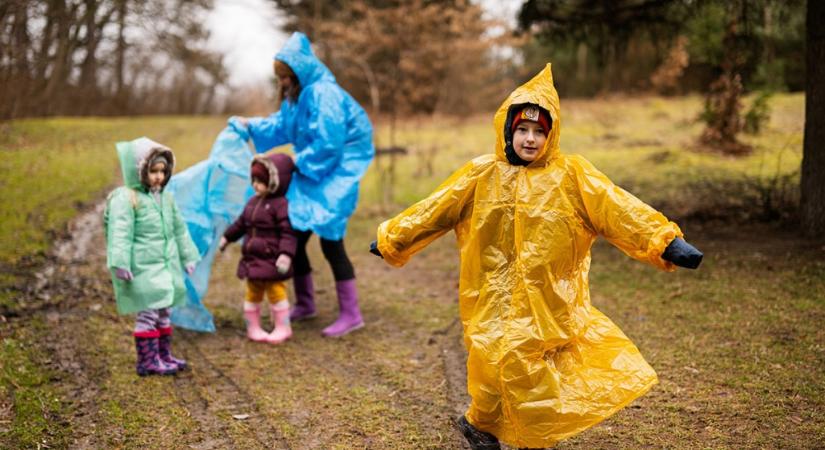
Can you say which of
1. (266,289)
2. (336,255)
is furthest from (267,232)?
(336,255)

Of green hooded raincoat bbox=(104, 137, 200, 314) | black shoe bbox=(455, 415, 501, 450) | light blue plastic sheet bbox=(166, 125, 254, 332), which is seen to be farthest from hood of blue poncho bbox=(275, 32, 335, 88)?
black shoe bbox=(455, 415, 501, 450)

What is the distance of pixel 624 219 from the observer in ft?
9.48

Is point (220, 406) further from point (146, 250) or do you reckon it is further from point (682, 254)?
point (682, 254)

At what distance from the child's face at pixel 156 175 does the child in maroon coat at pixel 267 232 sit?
0.72m

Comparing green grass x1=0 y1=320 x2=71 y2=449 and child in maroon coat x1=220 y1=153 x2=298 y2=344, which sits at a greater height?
child in maroon coat x1=220 y1=153 x2=298 y2=344

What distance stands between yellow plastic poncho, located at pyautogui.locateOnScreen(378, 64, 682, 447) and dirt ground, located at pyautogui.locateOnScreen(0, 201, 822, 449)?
0.68 metres

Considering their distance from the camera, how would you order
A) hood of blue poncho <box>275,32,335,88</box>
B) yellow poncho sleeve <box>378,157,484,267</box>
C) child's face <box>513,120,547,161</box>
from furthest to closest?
hood of blue poncho <box>275,32,335,88</box> → yellow poncho sleeve <box>378,157,484,267</box> → child's face <box>513,120,547,161</box>

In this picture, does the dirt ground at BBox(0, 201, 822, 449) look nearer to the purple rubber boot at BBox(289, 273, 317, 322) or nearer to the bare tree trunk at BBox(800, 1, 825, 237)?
the purple rubber boot at BBox(289, 273, 317, 322)

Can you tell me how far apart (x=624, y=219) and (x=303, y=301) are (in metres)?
3.65

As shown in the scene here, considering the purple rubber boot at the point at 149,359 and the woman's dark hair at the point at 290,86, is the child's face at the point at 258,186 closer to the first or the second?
the woman's dark hair at the point at 290,86

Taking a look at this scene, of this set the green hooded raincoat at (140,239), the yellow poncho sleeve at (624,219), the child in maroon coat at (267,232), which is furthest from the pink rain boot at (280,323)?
the yellow poncho sleeve at (624,219)

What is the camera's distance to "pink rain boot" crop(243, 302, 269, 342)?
534 cm

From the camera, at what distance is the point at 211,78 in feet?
107

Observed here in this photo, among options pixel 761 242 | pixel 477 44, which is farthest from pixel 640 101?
pixel 761 242
